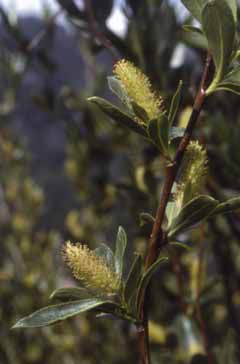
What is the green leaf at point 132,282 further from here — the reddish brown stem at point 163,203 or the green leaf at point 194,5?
the green leaf at point 194,5

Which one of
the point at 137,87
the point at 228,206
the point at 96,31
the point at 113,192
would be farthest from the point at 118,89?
the point at 113,192

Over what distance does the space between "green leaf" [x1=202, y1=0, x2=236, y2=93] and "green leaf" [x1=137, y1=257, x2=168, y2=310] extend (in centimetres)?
16

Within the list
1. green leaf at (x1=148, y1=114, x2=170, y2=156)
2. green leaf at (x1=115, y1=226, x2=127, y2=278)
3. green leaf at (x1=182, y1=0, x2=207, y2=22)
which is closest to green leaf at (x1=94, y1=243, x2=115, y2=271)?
green leaf at (x1=115, y1=226, x2=127, y2=278)

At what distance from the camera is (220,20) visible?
1.72 ft

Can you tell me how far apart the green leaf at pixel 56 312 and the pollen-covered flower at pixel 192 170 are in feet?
0.43

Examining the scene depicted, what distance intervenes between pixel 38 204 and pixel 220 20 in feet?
5.76

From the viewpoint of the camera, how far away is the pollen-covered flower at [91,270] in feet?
1.76

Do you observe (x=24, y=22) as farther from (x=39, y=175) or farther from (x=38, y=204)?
(x=38, y=204)

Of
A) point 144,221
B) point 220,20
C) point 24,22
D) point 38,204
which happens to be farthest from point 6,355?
point 24,22

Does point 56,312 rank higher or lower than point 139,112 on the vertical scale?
lower

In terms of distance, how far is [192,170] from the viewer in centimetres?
57

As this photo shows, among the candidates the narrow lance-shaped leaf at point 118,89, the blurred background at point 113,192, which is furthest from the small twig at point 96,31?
the narrow lance-shaped leaf at point 118,89

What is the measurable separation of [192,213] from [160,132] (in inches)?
3.2

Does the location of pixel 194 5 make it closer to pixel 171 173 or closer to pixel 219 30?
pixel 219 30
